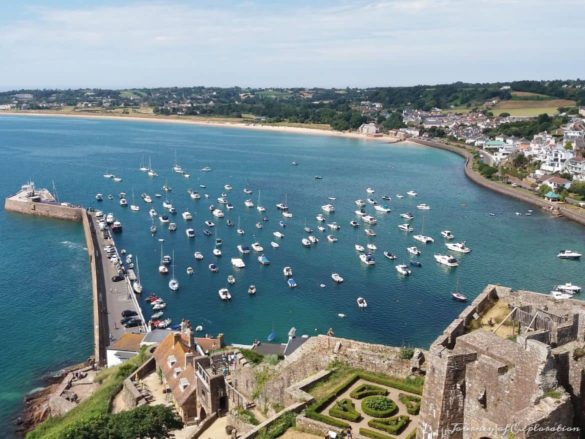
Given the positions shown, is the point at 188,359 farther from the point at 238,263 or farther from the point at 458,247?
the point at 458,247

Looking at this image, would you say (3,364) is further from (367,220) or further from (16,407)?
(367,220)

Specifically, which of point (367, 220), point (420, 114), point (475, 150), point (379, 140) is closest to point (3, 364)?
point (367, 220)

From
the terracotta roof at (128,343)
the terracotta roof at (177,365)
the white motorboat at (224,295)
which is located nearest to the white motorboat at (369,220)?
the white motorboat at (224,295)

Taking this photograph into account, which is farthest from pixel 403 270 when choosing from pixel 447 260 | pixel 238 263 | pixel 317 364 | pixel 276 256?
pixel 317 364

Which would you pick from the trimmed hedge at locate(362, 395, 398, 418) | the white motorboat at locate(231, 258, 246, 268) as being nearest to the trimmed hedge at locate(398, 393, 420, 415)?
the trimmed hedge at locate(362, 395, 398, 418)

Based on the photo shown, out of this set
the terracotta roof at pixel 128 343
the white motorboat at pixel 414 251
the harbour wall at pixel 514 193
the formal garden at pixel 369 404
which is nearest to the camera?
the formal garden at pixel 369 404

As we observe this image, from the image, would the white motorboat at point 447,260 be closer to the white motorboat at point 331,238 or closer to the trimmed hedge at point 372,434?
the white motorboat at point 331,238
